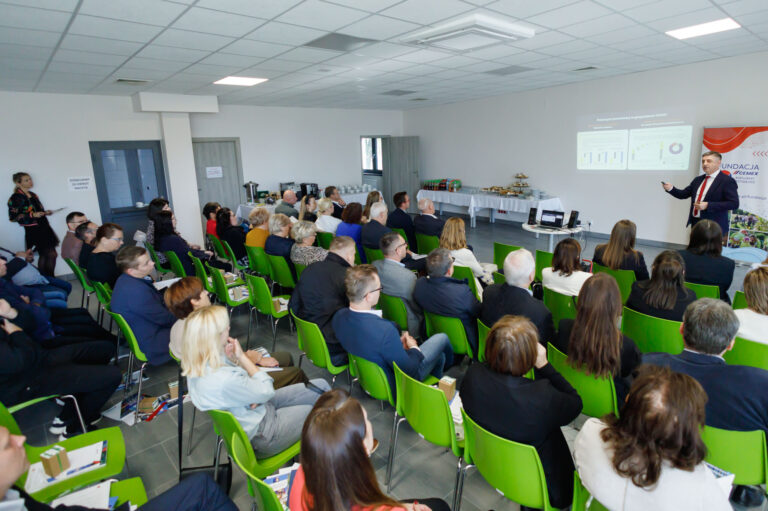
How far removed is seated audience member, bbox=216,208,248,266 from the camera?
5656 millimetres

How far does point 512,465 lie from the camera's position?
1652mm

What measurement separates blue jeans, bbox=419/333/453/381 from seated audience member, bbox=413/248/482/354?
0.18 meters

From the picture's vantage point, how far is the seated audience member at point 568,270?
331cm

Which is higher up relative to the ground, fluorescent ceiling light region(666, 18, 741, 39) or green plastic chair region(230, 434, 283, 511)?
fluorescent ceiling light region(666, 18, 741, 39)

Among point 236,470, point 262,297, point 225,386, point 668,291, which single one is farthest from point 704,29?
point 236,470

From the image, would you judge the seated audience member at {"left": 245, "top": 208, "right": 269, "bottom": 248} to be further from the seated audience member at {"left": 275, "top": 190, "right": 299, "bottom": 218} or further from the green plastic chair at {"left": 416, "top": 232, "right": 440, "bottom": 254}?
the green plastic chair at {"left": 416, "top": 232, "right": 440, "bottom": 254}

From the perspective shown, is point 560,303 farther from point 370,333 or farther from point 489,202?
point 489,202

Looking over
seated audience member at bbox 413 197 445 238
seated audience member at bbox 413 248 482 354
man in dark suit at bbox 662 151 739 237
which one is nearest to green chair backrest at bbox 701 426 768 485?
seated audience member at bbox 413 248 482 354

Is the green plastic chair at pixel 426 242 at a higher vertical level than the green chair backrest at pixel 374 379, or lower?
higher

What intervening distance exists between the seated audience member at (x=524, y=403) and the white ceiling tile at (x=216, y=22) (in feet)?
11.2

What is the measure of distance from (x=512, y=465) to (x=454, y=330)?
1.43 metres

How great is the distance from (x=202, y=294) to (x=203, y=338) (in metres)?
0.84

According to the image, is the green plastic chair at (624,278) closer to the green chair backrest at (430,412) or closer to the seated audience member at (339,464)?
the green chair backrest at (430,412)

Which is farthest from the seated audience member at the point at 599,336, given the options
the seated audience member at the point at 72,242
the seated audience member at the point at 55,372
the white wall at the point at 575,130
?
the white wall at the point at 575,130
